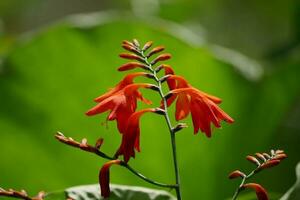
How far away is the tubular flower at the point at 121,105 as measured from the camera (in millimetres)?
350

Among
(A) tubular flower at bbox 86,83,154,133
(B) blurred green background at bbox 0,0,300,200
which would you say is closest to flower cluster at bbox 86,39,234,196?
(A) tubular flower at bbox 86,83,154,133

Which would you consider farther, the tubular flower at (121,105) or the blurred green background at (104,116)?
the blurred green background at (104,116)

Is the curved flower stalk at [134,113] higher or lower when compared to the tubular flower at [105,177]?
higher

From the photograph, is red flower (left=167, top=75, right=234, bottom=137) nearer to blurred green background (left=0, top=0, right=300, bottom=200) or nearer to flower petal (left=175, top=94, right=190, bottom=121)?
flower petal (left=175, top=94, right=190, bottom=121)

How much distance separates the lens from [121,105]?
1.15 ft

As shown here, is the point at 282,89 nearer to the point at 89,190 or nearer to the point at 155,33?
the point at 155,33

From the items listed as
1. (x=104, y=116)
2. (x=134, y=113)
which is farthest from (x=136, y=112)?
(x=104, y=116)

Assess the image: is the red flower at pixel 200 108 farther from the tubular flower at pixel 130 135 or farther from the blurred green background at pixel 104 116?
the blurred green background at pixel 104 116

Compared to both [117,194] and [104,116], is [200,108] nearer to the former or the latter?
[117,194]

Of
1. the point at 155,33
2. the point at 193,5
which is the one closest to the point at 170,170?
the point at 155,33

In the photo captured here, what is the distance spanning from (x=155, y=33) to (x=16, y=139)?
184 millimetres

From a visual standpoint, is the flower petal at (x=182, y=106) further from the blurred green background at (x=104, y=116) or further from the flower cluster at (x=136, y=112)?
the blurred green background at (x=104, y=116)

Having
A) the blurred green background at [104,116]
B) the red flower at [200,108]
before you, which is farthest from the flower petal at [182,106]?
the blurred green background at [104,116]

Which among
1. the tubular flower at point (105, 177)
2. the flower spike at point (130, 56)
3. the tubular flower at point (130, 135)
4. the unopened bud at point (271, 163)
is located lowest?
the unopened bud at point (271, 163)
